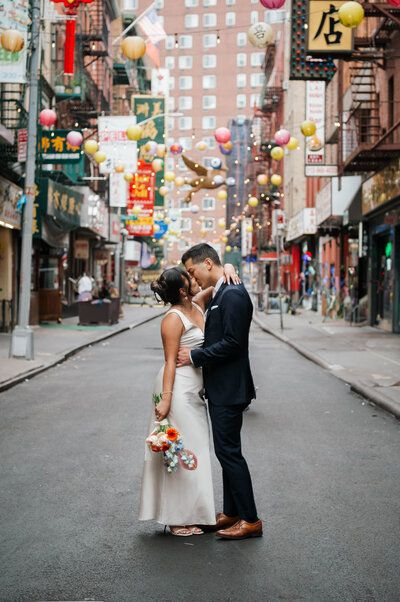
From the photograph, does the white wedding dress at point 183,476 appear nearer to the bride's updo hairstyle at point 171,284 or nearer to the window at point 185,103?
the bride's updo hairstyle at point 171,284

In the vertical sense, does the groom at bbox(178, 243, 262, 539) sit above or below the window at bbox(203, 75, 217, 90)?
below

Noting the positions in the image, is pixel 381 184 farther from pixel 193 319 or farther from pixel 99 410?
pixel 193 319

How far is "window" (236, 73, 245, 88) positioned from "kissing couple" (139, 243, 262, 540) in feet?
383

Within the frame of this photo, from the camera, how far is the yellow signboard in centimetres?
1844

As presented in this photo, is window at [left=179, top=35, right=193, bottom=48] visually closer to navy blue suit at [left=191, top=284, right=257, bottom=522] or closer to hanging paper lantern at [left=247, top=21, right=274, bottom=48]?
hanging paper lantern at [left=247, top=21, right=274, bottom=48]

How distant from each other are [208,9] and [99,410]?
115914 mm

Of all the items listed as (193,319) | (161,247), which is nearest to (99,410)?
(193,319)

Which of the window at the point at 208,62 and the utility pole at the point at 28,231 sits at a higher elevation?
the window at the point at 208,62

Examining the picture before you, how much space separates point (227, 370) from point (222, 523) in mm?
1066

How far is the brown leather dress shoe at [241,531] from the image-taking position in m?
5.27

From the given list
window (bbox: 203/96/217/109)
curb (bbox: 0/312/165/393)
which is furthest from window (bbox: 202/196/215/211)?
curb (bbox: 0/312/165/393)

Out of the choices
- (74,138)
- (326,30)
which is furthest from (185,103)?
(326,30)

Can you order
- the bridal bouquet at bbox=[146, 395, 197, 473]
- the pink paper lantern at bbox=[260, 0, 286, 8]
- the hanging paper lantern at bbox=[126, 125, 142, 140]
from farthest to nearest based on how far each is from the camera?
the hanging paper lantern at bbox=[126, 125, 142, 140] < the pink paper lantern at bbox=[260, 0, 286, 8] < the bridal bouquet at bbox=[146, 395, 197, 473]

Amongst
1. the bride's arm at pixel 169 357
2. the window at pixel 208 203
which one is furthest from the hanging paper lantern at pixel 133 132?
the window at pixel 208 203
